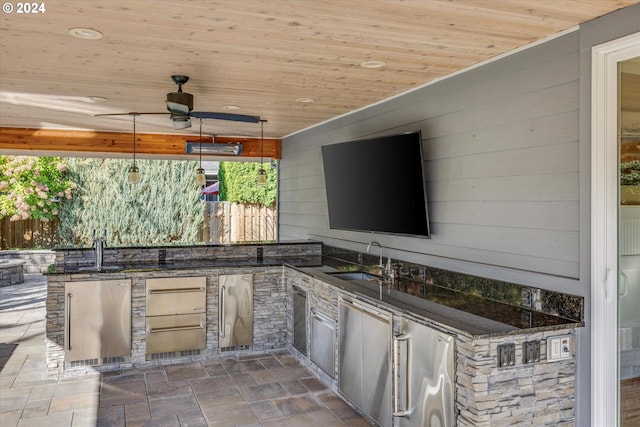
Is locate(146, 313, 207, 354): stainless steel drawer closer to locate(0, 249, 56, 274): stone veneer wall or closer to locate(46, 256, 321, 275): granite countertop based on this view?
locate(46, 256, 321, 275): granite countertop

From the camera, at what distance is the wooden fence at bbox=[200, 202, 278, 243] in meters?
11.1

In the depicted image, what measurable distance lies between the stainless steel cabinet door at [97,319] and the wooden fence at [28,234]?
742cm

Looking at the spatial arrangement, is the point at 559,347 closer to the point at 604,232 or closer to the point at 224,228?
the point at 604,232

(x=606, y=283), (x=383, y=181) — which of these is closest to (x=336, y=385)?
(x=383, y=181)

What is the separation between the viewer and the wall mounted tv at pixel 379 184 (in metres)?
3.86

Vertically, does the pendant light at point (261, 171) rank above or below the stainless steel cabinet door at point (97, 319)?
above

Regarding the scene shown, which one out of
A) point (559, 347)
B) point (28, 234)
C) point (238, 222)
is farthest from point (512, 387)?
point (28, 234)

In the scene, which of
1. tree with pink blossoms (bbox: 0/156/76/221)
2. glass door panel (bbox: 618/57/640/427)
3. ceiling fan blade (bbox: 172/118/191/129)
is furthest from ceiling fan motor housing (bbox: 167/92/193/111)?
tree with pink blossoms (bbox: 0/156/76/221)

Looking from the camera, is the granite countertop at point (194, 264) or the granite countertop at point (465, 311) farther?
the granite countertop at point (194, 264)

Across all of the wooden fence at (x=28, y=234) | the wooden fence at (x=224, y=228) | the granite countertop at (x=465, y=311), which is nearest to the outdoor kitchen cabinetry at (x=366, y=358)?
the granite countertop at (x=465, y=311)

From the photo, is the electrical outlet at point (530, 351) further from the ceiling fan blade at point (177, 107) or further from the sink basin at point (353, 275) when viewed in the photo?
the ceiling fan blade at point (177, 107)

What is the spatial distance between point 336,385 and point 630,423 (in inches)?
84.9

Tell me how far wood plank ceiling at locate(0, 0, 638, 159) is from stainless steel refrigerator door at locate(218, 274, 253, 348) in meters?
1.74

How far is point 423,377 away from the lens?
9.57 feet
